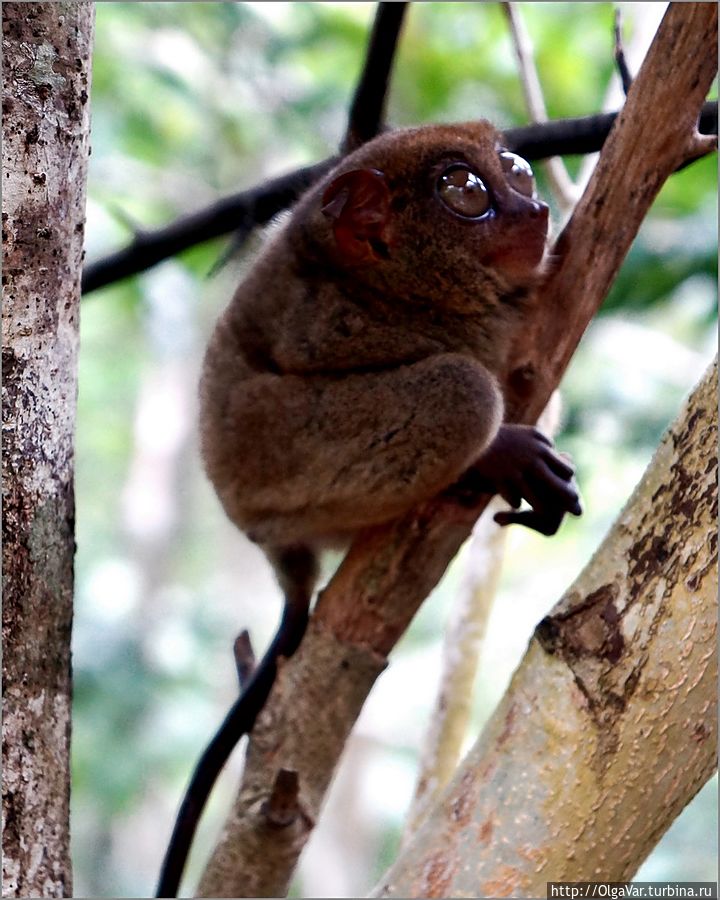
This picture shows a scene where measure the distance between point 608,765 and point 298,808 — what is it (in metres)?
0.94

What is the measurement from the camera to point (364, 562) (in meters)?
2.34

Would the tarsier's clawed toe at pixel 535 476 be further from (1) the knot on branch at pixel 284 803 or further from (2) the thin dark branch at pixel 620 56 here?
(2) the thin dark branch at pixel 620 56

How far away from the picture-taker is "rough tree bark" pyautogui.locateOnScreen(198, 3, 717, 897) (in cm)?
218

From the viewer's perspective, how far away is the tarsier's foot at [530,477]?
2311mm

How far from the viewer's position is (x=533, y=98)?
9.61ft

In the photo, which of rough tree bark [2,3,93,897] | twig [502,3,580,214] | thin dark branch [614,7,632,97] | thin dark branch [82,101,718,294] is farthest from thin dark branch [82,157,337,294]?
rough tree bark [2,3,93,897]

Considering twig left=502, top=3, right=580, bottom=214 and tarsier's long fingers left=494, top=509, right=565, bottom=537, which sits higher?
twig left=502, top=3, right=580, bottom=214

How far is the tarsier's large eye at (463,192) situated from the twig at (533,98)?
323 mm

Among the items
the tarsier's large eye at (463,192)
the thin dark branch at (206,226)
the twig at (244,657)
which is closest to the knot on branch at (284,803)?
the twig at (244,657)

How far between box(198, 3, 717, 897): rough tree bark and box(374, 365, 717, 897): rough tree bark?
2.30 feet

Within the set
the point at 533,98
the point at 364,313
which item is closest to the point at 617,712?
the point at 364,313

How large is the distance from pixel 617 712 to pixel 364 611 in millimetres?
902

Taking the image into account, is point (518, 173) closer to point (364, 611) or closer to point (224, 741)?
point (364, 611)

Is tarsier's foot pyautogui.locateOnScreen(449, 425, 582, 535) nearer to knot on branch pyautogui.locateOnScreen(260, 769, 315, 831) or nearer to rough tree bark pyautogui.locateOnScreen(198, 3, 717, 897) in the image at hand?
rough tree bark pyautogui.locateOnScreen(198, 3, 717, 897)
